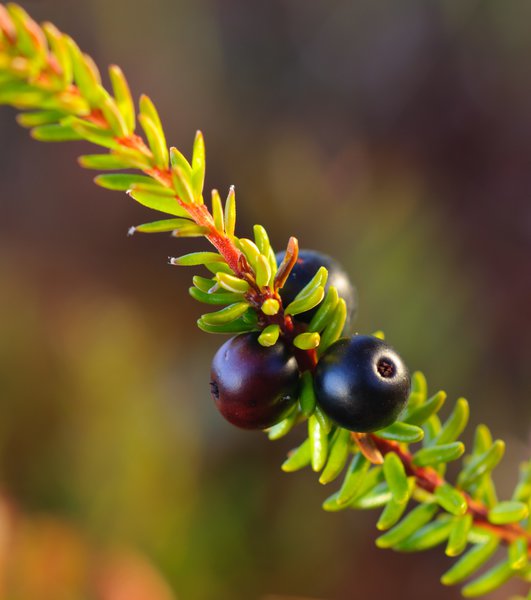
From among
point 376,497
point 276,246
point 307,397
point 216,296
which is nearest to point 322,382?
point 307,397

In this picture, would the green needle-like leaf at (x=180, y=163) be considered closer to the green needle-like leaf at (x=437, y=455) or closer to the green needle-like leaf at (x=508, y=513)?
the green needle-like leaf at (x=437, y=455)

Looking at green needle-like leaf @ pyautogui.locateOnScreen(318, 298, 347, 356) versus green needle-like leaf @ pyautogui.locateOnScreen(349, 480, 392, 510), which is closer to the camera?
green needle-like leaf @ pyautogui.locateOnScreen(318, 298, 347, 356)

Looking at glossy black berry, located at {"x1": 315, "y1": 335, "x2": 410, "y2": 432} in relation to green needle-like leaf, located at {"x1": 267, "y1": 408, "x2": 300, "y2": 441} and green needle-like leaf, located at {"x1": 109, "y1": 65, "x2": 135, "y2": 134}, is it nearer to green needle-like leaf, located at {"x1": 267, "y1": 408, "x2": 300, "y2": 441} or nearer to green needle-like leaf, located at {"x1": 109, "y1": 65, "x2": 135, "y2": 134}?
green needle-like leaf, located at {"x1": 267, "y1": 408, "x2": 300, "y2": 441}

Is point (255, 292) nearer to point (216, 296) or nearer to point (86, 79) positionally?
point (216, 296)

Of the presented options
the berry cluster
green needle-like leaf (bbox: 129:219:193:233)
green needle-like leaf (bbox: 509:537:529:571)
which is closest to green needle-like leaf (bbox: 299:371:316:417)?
the berry cluster

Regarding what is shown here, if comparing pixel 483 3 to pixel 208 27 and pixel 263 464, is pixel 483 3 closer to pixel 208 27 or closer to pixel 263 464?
pixel 208 27

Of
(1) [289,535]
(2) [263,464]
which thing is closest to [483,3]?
(2) [263,464]

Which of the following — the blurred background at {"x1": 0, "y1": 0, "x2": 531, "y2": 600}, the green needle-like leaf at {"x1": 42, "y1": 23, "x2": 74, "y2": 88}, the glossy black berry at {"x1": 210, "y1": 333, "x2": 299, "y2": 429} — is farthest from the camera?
the blurred background at {"x1": 0, "y1": 0, "x2": 531, "y2": 600}
